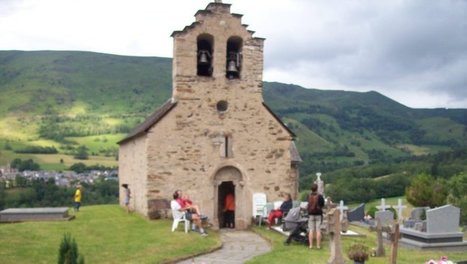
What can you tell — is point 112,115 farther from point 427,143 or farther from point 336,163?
point 427,143

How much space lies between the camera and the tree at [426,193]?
42938 mm

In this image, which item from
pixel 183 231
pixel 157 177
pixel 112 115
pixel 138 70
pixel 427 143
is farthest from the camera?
pixel 138 70

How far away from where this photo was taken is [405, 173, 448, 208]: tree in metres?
42.9

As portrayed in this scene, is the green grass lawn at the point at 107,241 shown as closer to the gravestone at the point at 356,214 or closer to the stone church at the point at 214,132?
the stone church at the point at 214,132

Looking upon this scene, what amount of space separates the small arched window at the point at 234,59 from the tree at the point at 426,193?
24.3 meters

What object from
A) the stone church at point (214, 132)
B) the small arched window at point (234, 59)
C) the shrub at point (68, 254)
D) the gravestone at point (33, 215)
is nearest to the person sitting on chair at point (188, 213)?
the stone church at point (214, 132)

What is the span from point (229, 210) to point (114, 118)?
122m

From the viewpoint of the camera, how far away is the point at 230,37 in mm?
25453

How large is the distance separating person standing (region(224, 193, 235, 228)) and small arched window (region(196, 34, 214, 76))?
5983 millimetres

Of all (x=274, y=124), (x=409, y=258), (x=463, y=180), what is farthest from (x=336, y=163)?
(x=409, y=258)

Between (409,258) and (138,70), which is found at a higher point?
(138,70)

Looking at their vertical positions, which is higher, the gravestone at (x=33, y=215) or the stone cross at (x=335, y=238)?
the stone cross at (x=335, y=238)

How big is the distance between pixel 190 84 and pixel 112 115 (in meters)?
126

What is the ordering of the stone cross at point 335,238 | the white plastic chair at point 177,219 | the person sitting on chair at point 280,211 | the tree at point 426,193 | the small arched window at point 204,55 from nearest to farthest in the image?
1. the stone cross at point 335,238
2. the white plastic chair at point 177,219
3. the person sitting on chair at point 280,211
4. the small arched window at point 204,55
5. the tree at point 426,193
